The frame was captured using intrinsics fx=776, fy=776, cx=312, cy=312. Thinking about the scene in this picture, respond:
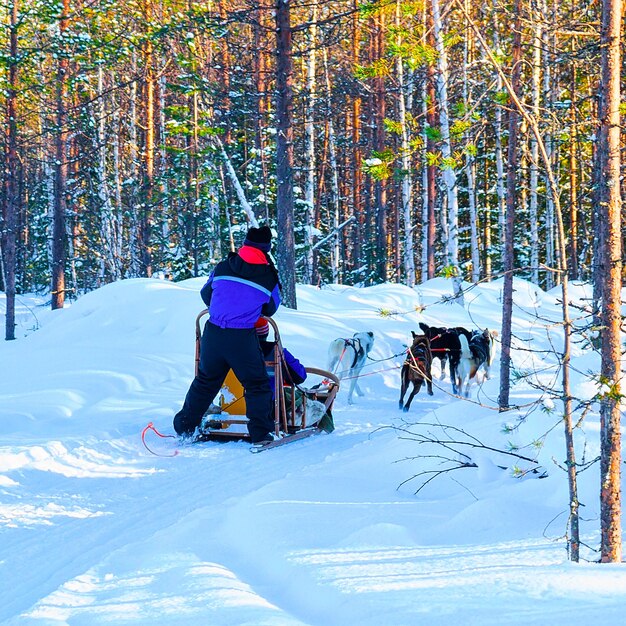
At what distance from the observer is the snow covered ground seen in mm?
2971

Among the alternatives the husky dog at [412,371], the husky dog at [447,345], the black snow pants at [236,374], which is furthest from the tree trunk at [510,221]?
the black snow pants at [236,374]

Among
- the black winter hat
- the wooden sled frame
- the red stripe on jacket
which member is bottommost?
the wooden sled frame

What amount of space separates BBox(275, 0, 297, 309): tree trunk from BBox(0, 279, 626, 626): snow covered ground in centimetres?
489

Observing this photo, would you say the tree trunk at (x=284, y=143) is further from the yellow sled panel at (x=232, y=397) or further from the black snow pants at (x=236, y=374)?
the black snow pants at (x=236, y=374)

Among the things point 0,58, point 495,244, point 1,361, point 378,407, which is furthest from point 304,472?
point 495,244

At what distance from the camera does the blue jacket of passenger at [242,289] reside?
6902 millimetres

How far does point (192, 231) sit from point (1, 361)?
55.5 ft

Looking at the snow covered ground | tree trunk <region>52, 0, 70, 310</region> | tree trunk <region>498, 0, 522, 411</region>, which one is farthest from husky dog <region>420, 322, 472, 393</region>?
tree trunk <region>52, 0, 70, 310</region>

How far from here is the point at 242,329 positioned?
693 cm

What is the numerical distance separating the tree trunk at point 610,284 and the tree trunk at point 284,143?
31.3 ft

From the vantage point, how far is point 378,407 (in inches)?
383

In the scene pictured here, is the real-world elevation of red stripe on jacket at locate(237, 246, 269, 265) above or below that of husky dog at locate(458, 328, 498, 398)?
above

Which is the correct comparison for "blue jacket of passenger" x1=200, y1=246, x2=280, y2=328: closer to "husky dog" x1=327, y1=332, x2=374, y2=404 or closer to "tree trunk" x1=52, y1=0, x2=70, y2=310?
"husky dog" x1=327, y1=332, x2=374, y2=404

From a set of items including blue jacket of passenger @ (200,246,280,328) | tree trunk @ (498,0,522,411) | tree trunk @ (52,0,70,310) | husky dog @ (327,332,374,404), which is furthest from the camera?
tree trunk @ (52,0,70,310)
